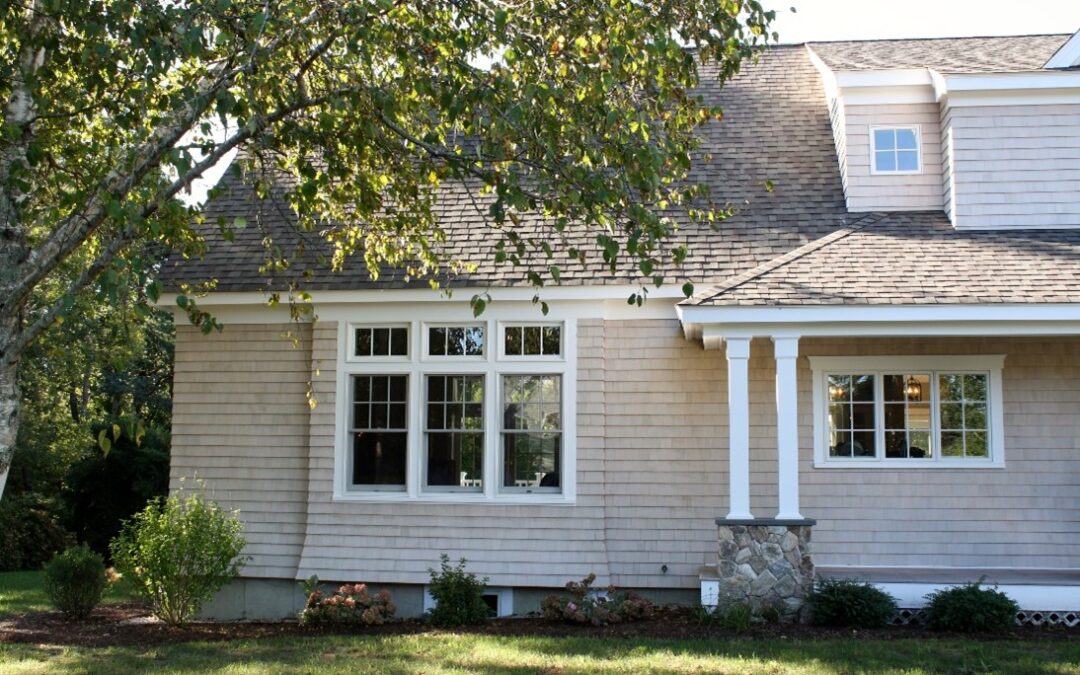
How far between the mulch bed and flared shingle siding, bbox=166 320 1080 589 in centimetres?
76

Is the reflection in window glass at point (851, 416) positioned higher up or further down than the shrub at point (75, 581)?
higher up

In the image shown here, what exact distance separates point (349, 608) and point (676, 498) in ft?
11.4

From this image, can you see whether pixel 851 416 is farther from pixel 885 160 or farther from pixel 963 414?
pixel 885 160

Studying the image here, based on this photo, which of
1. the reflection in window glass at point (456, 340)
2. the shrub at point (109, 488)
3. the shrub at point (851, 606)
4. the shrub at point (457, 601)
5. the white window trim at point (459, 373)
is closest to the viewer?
the shrub at point (851, 606)

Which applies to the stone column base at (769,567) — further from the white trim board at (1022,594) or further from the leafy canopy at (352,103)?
the leafy canopy at (352,103)

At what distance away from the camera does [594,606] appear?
10625 millimetres

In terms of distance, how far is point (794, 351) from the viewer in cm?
1066

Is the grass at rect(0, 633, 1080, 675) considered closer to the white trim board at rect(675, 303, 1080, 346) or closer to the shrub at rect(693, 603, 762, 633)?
the shrub at rect(693, 603, 762, 633)

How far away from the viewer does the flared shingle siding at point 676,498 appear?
11594 mm

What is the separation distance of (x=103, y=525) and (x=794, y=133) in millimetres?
14685

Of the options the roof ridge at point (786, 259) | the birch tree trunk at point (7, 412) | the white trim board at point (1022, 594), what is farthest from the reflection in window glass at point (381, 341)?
the white trim board at point (1022, 594)

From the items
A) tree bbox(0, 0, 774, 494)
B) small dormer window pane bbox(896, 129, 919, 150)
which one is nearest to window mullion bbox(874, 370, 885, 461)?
small dormer window pane bbox(896, 129, 919, 150)

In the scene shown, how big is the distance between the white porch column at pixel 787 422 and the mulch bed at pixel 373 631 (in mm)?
1234

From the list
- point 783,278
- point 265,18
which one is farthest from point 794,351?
point 265,18
